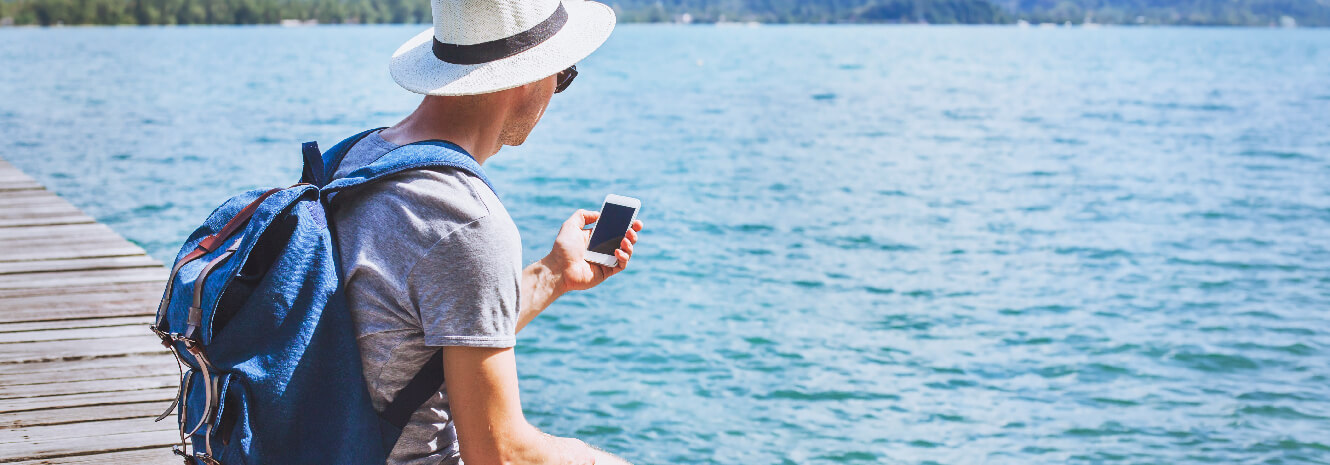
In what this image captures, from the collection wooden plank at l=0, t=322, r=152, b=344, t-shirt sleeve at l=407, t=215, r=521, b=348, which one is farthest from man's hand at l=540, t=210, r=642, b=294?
wooden plank at l=0, t=322, r=152, b=344

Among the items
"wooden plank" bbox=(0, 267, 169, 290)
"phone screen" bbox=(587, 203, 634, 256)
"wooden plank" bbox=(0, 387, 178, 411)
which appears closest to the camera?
"phone screen" bbox=(587, 203, 634, 256)

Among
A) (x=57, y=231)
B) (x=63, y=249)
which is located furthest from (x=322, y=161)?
(x=57, y=231)

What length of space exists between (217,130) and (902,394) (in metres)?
22.5

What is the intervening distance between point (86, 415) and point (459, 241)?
8.01ft

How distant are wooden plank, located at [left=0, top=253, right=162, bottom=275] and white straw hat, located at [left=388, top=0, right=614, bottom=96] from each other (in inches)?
157

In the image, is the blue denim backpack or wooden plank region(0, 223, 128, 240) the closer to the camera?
the blue denim backpack

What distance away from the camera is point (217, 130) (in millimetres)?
27594

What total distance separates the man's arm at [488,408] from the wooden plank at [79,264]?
164 inches

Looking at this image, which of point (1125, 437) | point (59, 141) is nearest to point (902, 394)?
point (1125, 437)

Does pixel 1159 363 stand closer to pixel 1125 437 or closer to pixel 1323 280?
pixel 1125 437

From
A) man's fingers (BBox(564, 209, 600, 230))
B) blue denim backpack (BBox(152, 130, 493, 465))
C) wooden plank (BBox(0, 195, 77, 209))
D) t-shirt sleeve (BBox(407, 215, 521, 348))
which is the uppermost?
man's fingers (BBox(564, 209, 600, 230))

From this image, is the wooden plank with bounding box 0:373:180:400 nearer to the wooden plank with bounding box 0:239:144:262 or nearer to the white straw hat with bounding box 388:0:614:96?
the wooden plank with bounding box 0:239:144:262

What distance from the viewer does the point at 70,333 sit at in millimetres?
4504

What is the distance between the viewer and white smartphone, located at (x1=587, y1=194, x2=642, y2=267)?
2529mm
